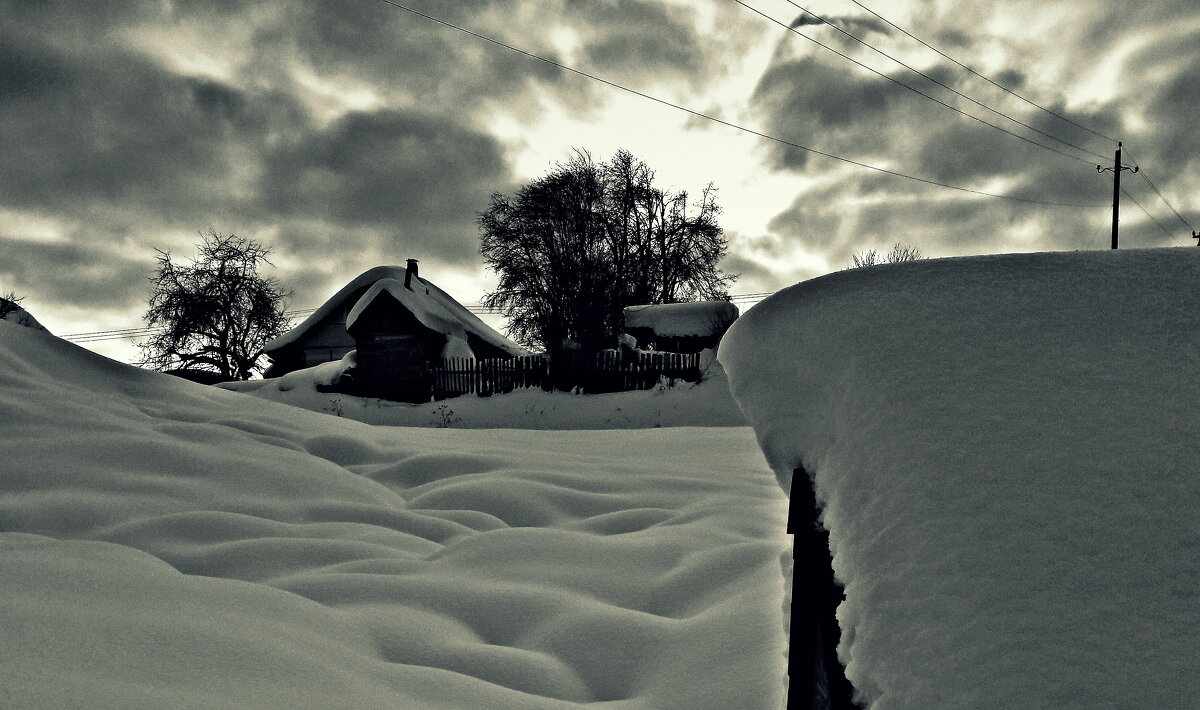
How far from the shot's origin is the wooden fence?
15.3 m

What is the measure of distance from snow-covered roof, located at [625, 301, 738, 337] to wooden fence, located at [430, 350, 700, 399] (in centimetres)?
665

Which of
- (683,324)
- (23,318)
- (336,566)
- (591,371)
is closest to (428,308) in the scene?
(591,371)

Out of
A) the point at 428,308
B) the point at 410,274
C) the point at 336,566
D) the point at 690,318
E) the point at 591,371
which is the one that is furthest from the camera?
the point at 410,274

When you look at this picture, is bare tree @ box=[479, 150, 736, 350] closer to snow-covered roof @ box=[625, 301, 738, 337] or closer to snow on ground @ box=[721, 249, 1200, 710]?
snow-covered roof @ box=[625, 301, 738, 337]

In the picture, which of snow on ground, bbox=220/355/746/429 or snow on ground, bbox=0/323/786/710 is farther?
snow on ground, bbox=220/355/746/429

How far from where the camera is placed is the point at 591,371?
50.3 ft

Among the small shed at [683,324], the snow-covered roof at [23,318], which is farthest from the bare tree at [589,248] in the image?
the snow-covered roof at [23,318]

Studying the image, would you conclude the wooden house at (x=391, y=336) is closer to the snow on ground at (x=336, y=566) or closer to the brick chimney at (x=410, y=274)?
the brick chimney at (x=410, y=274)

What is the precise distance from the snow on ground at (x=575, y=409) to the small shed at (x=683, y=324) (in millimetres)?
6929

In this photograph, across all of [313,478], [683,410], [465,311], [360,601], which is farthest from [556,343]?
[360,601]

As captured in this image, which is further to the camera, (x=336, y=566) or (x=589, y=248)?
(x=589, y=248)

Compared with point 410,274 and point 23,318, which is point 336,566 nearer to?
point 23,318

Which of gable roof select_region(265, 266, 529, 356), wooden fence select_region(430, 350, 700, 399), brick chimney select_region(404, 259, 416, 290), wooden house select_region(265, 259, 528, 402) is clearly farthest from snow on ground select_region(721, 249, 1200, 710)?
brick chimney select_region(404, 259, 416, 290)

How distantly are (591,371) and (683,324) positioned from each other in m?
8.40
